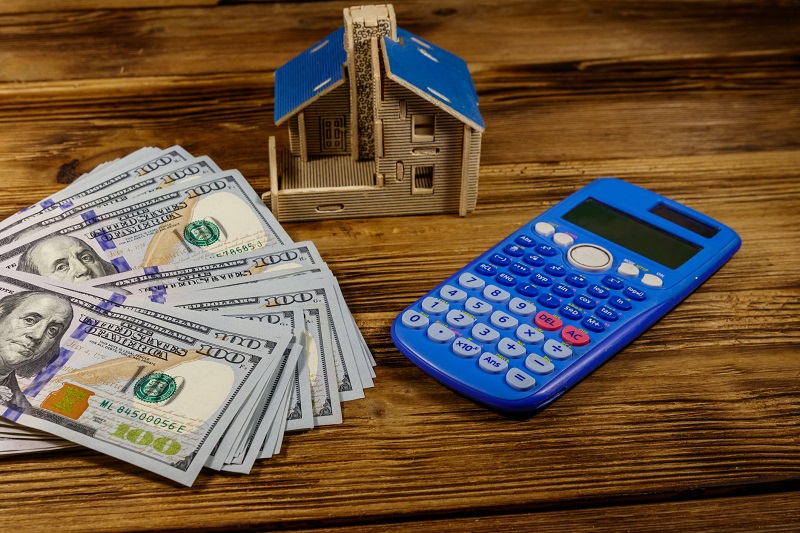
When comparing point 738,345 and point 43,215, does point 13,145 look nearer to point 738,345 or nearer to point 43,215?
point 43,215

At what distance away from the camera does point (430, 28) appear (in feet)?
3.52

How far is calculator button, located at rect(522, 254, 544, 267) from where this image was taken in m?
0.65

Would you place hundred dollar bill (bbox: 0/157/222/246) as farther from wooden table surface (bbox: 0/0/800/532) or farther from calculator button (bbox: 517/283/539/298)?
calculator button (bbox: 517/283/539/298)

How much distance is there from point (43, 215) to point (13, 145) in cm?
17

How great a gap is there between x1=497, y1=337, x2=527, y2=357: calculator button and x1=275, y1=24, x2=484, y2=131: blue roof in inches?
8.0

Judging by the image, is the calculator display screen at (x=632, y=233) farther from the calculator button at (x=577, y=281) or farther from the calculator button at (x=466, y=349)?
the calculator button at (x=466, y=349)

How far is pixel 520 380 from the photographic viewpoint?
54 cm

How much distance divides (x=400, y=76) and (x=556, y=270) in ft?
0.65

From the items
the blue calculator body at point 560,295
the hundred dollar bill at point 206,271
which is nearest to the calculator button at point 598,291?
the blue calculator body at point 560,295

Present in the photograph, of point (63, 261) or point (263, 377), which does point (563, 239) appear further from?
point (63, 261)

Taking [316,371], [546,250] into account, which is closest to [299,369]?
[316,371]

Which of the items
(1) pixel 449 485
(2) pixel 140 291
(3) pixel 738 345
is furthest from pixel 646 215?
(2) pixel 140 291

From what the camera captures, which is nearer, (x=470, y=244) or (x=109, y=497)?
(x=109, y=497)

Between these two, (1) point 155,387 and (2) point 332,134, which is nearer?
(1) point 155,387
